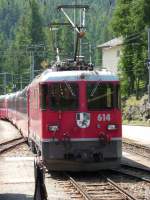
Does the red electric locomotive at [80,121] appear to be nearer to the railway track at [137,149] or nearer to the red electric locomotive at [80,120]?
the red electric locomotive at [80,120]

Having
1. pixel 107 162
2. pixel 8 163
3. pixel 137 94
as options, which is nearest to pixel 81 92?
pixel 107 162

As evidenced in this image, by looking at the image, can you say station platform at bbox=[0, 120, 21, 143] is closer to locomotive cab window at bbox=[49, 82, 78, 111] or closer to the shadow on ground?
locomotive cab window at bbox=[49, 82, 78, 111]

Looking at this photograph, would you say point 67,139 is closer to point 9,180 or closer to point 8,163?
point 9,180

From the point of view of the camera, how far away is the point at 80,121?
17.1 metres

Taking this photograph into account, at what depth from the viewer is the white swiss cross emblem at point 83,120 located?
17.0 meters

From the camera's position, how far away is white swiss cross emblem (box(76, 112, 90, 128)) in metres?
17.0

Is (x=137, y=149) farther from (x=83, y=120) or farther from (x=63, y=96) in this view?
(x=63, y=96)

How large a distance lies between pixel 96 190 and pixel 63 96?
3639 millimetres

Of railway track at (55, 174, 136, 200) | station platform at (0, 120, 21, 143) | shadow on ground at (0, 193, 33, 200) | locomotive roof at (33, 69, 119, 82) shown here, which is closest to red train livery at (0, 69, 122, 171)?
locomotive roof at (33, 69, 119, 82)

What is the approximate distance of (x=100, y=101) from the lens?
56.6 feet

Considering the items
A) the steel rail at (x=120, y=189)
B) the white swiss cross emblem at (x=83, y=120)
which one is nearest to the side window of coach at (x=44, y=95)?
the white swiss cross emblem at (x=83, y=120)

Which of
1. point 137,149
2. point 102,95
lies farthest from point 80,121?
point 137,149

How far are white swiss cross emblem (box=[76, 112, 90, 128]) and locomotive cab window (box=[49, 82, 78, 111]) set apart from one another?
250 mm

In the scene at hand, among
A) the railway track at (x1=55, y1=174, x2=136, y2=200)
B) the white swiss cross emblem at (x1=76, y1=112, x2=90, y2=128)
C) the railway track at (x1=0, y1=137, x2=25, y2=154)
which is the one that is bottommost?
the railway track at (x1=0, y1=137, x2=25, y2=154)
